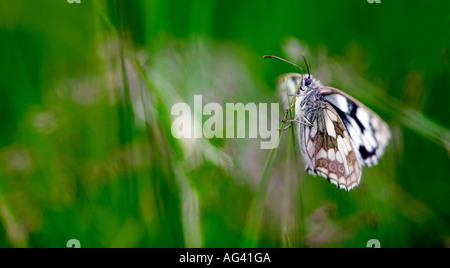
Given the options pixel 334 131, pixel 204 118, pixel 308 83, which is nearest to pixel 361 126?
pixel 334 131

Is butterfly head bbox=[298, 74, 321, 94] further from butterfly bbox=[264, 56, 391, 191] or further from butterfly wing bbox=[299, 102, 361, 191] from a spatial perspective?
butterfly wing bbox=[299, 102, 361, 191]

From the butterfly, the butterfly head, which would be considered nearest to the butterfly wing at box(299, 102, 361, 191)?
the butterfly

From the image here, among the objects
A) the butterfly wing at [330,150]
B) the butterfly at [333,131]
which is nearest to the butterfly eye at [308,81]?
the butterfly at [333,131]

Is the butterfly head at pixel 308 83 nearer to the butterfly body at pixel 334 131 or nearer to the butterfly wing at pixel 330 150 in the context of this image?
the butterfly body at pixel 334 131

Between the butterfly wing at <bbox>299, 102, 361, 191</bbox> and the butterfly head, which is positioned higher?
the butterfly head

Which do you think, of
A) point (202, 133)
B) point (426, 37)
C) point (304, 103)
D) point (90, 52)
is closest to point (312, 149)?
point (304, 103)

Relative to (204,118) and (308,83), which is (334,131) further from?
(204,118)

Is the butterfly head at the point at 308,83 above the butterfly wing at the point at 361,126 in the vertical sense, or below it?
above
